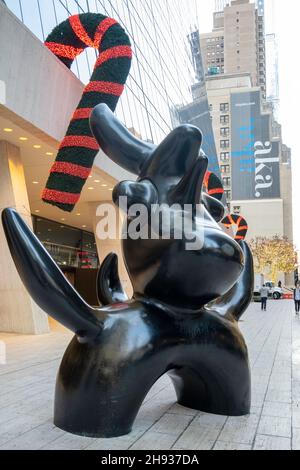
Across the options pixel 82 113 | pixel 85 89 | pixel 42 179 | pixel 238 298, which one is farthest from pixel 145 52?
pixel 238 298

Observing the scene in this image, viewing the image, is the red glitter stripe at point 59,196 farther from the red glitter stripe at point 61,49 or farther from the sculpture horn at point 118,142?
the sculpture horn at point 118,142

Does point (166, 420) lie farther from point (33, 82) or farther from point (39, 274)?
point (33, 82)

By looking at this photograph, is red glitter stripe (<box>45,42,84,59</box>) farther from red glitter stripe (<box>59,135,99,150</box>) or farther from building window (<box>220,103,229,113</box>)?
building window (<box>220,103,229,113</box>)

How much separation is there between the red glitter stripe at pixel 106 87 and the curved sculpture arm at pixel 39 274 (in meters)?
8.79

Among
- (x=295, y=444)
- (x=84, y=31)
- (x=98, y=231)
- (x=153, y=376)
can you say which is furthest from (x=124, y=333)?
(x=98, y=231)

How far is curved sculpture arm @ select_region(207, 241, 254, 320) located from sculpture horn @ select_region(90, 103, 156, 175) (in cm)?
169

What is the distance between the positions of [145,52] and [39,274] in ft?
75.0

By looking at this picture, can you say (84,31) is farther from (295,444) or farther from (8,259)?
(295,444)

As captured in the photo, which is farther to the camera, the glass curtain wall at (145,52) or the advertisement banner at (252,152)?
the advertisement banner at (252,152)

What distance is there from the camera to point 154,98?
24328 millimetres

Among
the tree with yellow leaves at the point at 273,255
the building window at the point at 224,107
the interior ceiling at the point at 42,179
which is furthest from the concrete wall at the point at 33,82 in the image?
the building window at the point at 224,107

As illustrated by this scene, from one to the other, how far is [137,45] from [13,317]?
15.5m

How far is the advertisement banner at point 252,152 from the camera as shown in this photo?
75.8m

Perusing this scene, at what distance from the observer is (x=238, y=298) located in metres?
5.13
